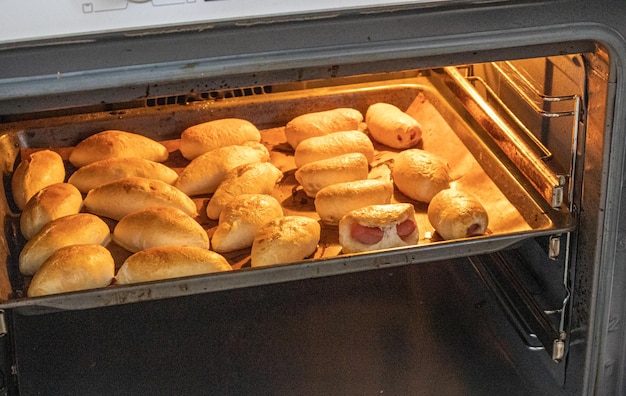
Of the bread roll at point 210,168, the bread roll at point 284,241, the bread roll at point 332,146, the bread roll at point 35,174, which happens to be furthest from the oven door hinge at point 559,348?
the bread roll at point 35,174

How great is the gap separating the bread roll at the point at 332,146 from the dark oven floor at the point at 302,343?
25cm

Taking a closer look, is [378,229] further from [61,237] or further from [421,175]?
[61,237]

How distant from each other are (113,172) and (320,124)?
408 mm

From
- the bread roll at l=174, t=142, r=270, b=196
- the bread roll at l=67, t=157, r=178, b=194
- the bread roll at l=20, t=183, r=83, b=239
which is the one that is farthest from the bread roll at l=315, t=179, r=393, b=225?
the bread roll at l=20, t=183, r=83, b=239

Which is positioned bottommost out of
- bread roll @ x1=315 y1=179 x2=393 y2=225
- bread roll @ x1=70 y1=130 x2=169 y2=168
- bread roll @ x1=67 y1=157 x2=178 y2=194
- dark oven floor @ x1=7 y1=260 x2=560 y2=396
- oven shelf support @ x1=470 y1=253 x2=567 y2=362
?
dark oven floor @ x1=7 y1=260 x2=560 y2=396

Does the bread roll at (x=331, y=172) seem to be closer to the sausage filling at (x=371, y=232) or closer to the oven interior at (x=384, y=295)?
the oven interior at (x=384, y=295)

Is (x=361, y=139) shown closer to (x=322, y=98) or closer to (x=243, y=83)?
(x=322, y=98)

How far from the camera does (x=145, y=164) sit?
1.56 metres

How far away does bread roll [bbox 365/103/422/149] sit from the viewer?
164 centimetres

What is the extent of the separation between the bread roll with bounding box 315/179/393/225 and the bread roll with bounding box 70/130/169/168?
37 centimetres

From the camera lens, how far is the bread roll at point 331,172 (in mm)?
1514

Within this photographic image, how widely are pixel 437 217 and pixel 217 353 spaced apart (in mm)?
451

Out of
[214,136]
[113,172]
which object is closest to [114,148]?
[113,172]

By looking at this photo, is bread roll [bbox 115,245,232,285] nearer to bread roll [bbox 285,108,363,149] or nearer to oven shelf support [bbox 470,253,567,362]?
bread roll [bbox 285,108,363,149]
